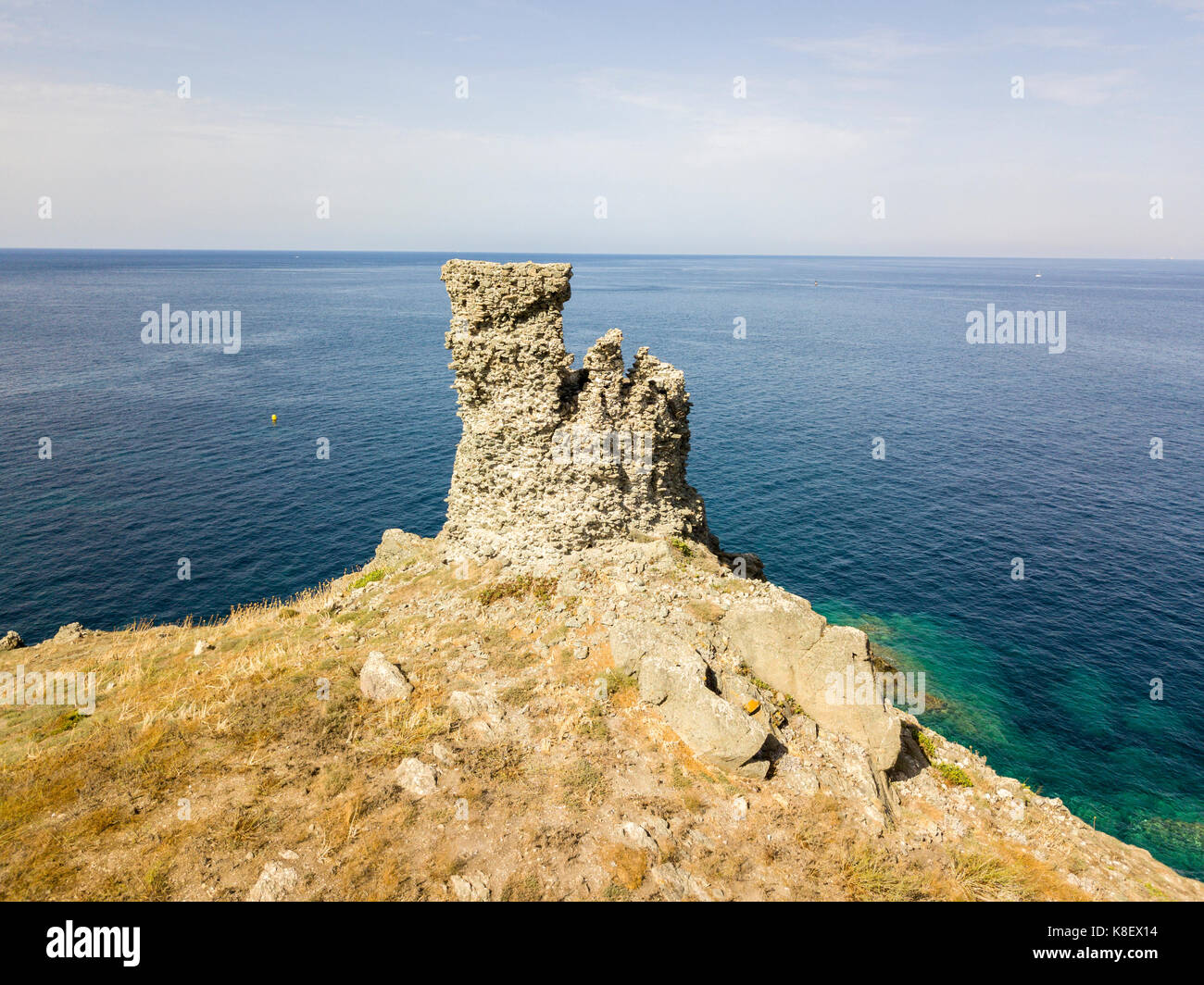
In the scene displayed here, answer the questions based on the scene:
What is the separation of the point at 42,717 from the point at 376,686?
37.8 ft

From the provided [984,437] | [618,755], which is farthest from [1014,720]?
[984,437]

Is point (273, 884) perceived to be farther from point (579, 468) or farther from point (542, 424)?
point (542, 424)

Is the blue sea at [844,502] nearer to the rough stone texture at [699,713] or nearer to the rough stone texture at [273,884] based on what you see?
the rough stone texture at [699,713]

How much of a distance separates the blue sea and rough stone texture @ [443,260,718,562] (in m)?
23.3

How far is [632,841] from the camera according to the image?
48.8 feet

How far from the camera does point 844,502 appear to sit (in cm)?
5844

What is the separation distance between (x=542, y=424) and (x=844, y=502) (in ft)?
138

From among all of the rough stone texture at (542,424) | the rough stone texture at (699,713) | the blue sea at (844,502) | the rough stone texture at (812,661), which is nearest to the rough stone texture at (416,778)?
the rough stone texture at (699,713)

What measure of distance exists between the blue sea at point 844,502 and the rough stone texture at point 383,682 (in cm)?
2685

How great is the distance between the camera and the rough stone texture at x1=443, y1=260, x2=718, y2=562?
24.8 m

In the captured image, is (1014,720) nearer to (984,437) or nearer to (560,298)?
(560,298)

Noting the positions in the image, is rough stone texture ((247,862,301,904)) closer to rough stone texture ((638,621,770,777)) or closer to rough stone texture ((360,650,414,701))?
rough stone texture ((360,650,414,701))

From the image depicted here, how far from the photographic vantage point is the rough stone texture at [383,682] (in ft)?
64.6

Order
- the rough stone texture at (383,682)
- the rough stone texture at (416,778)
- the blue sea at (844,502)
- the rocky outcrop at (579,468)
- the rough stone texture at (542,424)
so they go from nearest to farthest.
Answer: the rough stone texture at (416,778)
the rough stone texture at (383,682)
the rocky outcrop at (579,468)
the rough stone texture at (542,424)
the blue sea at (844,502)
